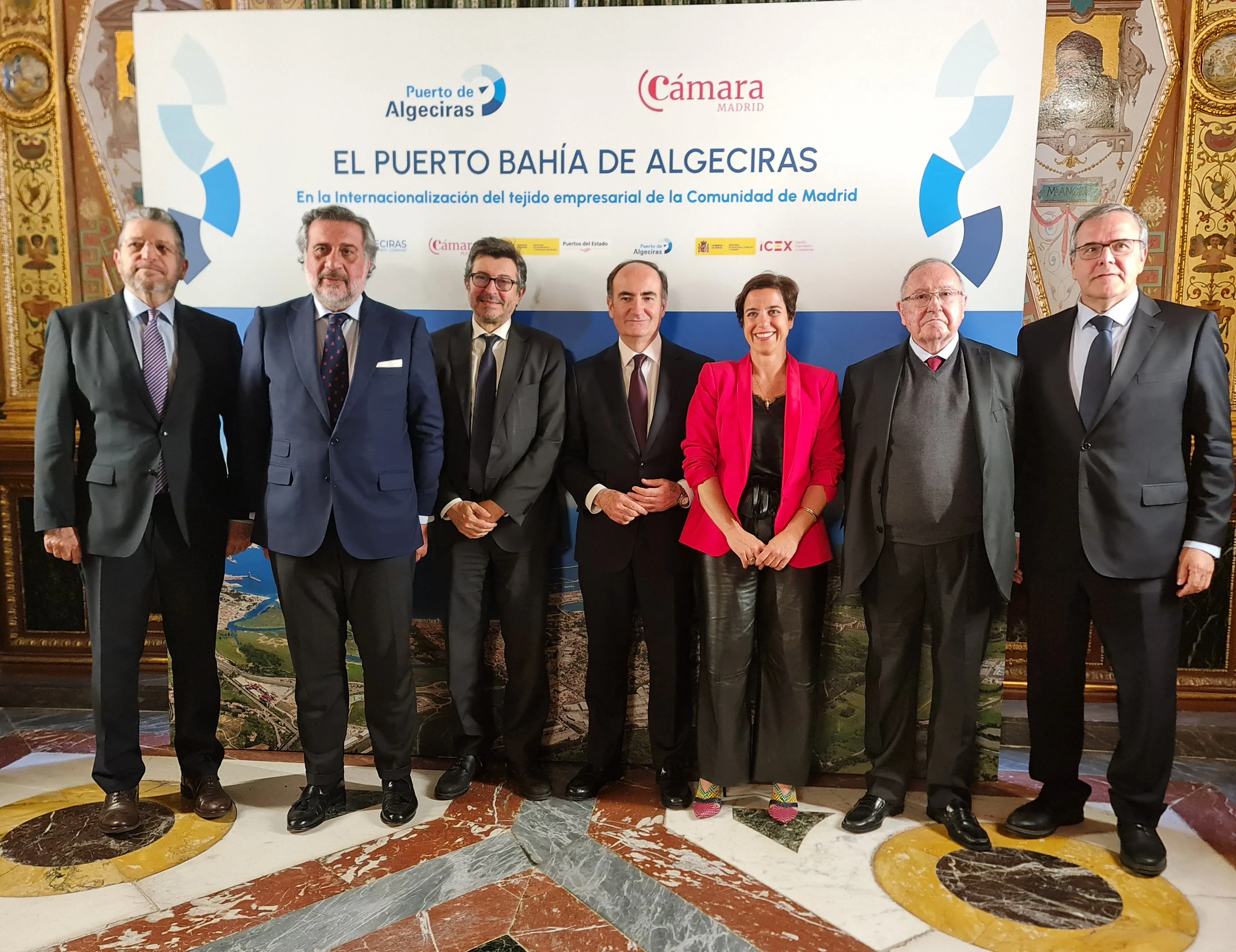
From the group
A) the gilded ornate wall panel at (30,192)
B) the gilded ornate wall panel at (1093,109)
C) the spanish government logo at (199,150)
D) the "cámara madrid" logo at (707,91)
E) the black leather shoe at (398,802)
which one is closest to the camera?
the black leather shoe at (398,802)

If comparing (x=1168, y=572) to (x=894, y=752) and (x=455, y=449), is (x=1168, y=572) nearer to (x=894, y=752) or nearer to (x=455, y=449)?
(x=894, y=752)

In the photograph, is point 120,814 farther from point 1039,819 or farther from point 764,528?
point 1039,819

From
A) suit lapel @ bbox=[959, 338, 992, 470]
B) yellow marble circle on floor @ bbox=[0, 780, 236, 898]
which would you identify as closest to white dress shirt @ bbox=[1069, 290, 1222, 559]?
suit lapel @ bbox=[959, 338, 992, 470]

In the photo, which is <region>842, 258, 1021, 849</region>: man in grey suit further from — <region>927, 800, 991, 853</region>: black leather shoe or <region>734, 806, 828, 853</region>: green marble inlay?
<region>734, 806, 828, 853</region>: green marble inlay

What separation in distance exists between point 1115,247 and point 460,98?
238 cm

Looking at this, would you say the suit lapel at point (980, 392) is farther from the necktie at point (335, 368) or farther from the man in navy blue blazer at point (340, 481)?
the necktie at point (335, 368)

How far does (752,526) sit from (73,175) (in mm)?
3566

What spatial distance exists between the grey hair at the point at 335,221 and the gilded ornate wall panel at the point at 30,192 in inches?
74.7

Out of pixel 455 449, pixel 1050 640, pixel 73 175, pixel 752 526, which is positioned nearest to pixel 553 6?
pixel 455 449

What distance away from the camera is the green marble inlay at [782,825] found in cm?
292

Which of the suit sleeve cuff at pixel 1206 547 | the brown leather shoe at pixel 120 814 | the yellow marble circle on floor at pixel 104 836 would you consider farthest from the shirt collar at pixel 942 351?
the brown leather shoe at pixel 120 814

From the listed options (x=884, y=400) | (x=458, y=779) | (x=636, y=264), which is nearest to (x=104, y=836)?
(x=458, y=779)

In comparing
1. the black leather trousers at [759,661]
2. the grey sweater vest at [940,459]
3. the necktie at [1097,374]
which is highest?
the necktie at [1097,374]

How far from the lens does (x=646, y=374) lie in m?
3.13
